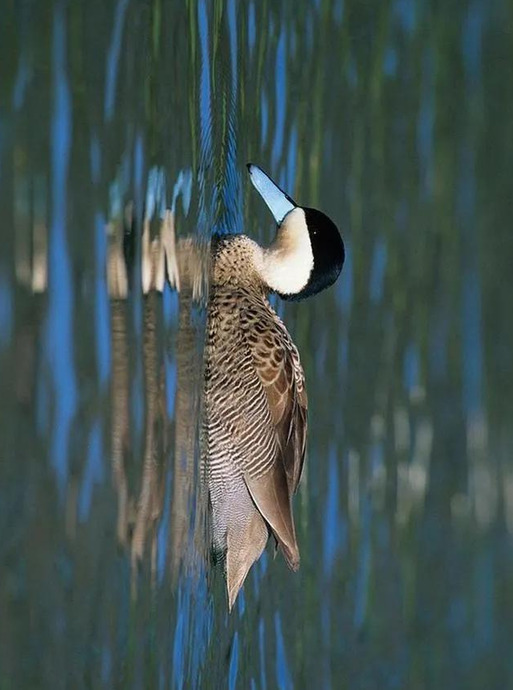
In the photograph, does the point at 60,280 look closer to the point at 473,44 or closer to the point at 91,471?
the point at 91,471

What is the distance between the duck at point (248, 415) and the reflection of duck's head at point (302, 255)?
0.17 ft

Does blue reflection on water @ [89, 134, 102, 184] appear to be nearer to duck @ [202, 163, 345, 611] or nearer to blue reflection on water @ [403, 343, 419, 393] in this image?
duck @ [202, 163, 345, 611]

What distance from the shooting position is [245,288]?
1014mm

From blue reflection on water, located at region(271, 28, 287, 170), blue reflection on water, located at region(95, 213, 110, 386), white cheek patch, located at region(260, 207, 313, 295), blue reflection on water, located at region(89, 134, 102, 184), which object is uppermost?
blue reflection on water, located at region(271, 28, 287, 170)

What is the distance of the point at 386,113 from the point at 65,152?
1.00m

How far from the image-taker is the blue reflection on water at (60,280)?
11 centimetres

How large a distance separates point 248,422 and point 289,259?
187 millimetres

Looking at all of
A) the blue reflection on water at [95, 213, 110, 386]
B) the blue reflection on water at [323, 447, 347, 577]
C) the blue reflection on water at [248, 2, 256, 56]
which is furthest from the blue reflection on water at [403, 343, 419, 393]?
the blue reflection on water at [95, 213, 110, 386]

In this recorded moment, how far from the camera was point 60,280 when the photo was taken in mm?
116

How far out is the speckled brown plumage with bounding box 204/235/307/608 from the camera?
92 centimetres

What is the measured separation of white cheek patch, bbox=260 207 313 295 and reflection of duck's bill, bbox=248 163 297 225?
22 millimetres

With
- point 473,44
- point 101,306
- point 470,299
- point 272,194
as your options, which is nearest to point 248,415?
point 272,194

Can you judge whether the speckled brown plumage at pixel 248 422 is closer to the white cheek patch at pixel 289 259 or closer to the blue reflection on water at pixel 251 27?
the white cheek patch at pixel 289 259

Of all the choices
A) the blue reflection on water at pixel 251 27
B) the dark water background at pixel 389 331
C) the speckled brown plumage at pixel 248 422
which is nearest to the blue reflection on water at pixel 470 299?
the dark water background at pixel 389 331
